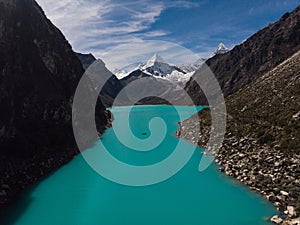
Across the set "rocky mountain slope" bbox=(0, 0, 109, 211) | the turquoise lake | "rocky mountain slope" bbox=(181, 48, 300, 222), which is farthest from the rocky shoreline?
"rocky mountain slope" bbox=(0, 0, 109, 211)

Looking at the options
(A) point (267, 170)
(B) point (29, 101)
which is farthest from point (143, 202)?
(B) point (29, 101)

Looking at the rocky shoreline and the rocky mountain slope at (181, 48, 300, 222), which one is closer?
the rocky shoreline

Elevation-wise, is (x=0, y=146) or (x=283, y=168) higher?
(x=283, y=168)

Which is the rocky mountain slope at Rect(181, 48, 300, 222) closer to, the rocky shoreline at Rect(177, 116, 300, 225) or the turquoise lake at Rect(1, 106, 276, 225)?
the rocky shoreline at Rect(177, 116, 300, 225)

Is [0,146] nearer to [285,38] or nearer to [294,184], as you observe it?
[294,184]

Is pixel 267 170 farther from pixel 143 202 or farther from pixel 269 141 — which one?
pixel 143 202

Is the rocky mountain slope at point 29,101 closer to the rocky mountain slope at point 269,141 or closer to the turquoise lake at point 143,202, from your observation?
the turquoise lake at point 143,202

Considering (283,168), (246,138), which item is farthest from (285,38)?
(283,168)
